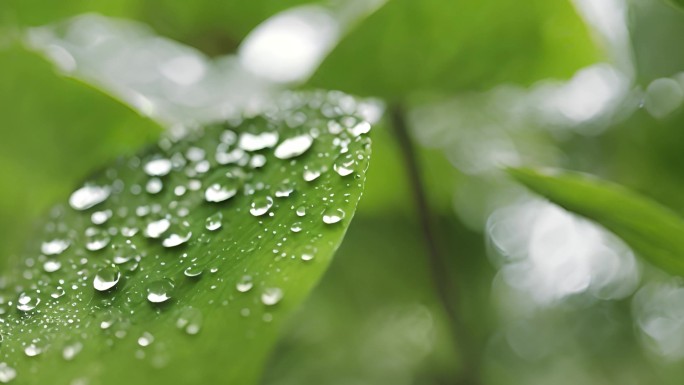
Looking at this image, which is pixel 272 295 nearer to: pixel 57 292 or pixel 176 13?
pixel 57 292

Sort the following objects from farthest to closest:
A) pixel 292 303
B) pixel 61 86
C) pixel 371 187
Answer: pixel 371 187, pixel 61 86, pixel 292 303

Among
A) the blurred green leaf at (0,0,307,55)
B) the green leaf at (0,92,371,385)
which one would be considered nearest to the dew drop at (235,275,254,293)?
the green leaf at (0,92,371,385)

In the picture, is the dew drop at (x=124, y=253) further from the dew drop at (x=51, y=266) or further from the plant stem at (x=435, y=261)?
the plant stem at (x=435, y=261)

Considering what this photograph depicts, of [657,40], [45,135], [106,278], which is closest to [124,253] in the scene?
[106,278]

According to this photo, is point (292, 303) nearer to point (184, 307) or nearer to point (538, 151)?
point (184, 307)

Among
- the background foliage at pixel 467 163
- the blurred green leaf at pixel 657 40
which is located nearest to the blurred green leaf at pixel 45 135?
the background foliage at pixel 467 163

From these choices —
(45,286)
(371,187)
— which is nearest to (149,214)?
(45,286)
